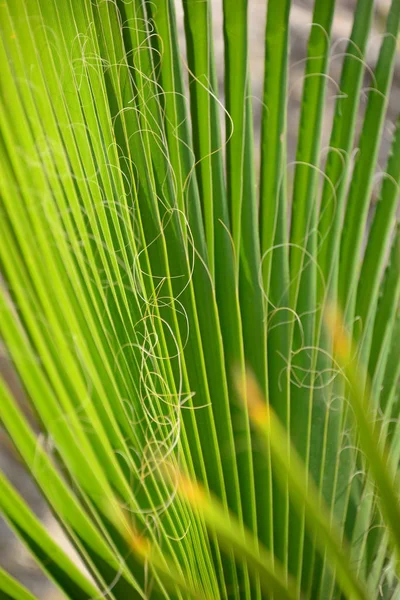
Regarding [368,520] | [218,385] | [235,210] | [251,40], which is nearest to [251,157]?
[235,210]

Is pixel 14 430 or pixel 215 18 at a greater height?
pixel 215 18

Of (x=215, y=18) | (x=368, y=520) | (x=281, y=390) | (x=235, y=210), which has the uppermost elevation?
Answer: (x=215, y=18)

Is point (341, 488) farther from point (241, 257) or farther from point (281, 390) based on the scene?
point (241, 257)

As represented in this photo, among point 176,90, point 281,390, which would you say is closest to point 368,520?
point 281,390

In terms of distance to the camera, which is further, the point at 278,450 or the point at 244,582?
the point at 244,582

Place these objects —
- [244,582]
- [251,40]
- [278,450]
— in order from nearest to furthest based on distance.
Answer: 1. [278,450]
2. [244,582]
3. [251,40]

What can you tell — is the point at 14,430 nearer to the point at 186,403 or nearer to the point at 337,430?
the point at 186,403

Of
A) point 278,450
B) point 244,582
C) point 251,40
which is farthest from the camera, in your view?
point 251,40
